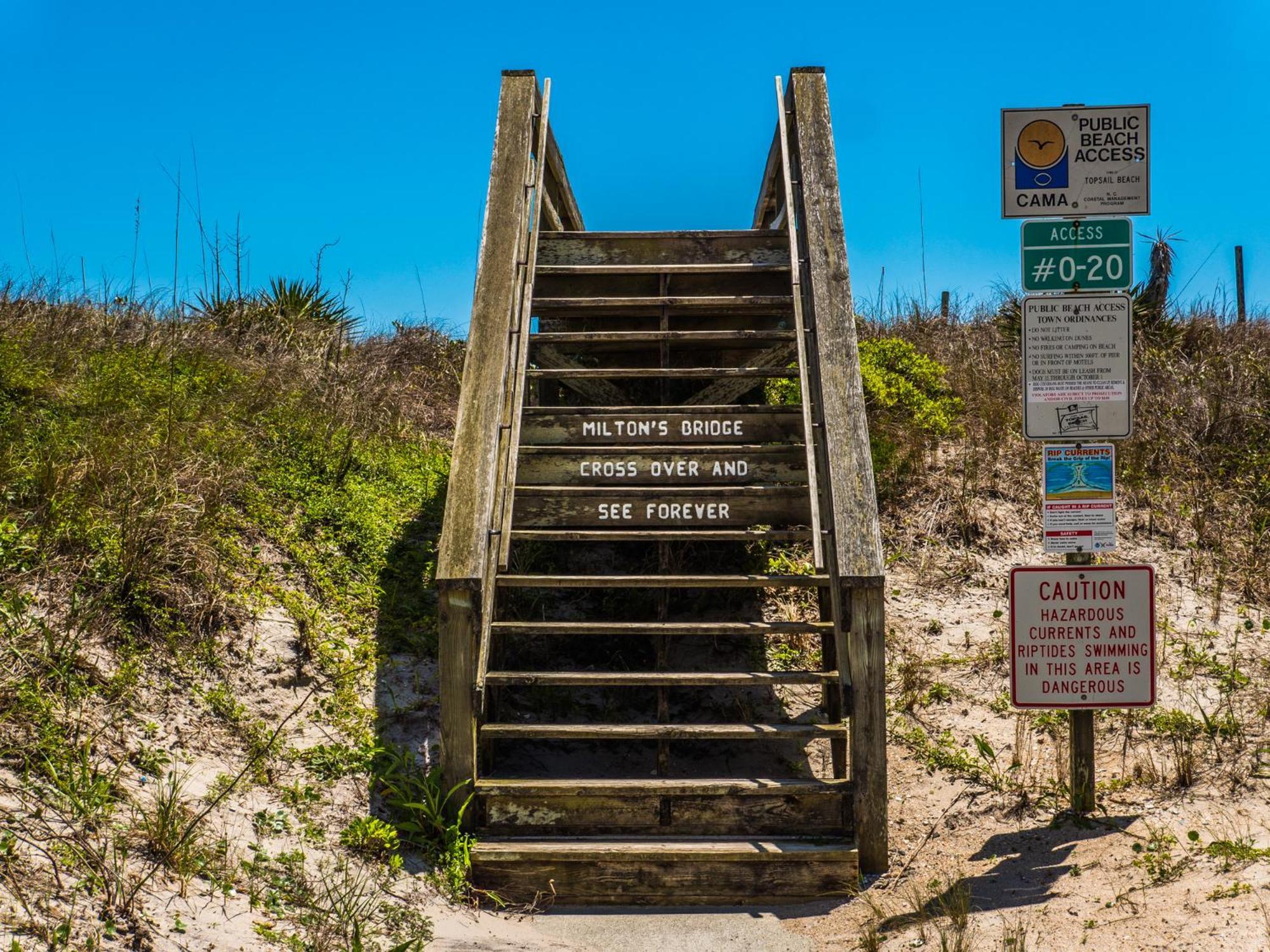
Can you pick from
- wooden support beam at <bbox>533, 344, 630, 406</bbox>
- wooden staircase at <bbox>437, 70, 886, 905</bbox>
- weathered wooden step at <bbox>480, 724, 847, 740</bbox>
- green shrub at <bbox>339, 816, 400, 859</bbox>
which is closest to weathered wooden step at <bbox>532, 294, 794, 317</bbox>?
wooden staircase at <bbox>437, 70, 886, 905</bbox>

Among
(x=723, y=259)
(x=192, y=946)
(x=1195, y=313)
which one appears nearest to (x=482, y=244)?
(x=723, y=259)

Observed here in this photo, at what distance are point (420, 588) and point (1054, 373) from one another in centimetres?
397

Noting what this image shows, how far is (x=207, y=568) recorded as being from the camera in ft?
18.3

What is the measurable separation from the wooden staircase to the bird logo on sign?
1.33 metres

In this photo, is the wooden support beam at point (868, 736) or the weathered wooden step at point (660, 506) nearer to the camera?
the wooden support beam at point (868, 736)

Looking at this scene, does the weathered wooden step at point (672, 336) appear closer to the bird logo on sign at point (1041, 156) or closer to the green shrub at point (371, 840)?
the bird logo on sign at point (1041, 156)

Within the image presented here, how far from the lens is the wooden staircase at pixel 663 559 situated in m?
4.63

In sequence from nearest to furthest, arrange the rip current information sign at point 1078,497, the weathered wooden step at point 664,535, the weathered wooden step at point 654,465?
the rip current information sign at point 1078,497, the weathered wooden step at point 664,535, the weathered wooden step at point 654,465

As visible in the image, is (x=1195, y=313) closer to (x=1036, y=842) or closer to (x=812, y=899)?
(x=1036, y=842)

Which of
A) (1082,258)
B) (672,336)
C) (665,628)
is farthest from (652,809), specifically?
(1082,258)

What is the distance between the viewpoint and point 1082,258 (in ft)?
15.7

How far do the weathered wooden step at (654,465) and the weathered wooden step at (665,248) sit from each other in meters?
2.00

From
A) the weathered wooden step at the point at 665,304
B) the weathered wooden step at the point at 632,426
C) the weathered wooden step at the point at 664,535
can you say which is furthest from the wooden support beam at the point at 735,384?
the weathered wooden step at the point at 664,535

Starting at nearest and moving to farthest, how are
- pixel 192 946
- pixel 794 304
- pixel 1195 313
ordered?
pixel 192 946, pixel 794 304, pixel 1195 313
